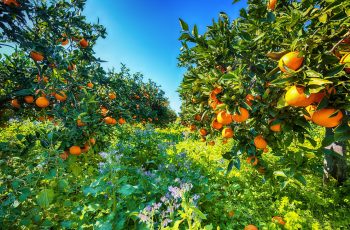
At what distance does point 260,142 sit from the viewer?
1906 millimetres

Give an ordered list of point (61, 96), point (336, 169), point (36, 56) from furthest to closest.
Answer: point (336, 169), point (61, 96), point (36, 56)

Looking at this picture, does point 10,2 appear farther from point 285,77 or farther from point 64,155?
point 285,77

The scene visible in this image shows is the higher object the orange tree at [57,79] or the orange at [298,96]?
the orange tree at [57,79]

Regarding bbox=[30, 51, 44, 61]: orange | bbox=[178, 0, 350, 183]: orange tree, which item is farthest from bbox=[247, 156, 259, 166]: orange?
bbox=[30, 51, 44, 61]: orange

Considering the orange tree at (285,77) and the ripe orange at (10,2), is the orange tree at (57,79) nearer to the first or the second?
→ the ripe orange at (10,2)

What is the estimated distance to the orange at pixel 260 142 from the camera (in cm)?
189

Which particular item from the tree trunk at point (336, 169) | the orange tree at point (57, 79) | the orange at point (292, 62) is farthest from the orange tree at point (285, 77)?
the tree trunk at point (336, 169)

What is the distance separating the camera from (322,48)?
3.94 feet

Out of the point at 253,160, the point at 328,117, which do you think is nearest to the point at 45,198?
the point at 253,160

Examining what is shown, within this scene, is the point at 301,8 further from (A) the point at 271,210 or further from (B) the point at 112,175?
(A) the point at 271,210

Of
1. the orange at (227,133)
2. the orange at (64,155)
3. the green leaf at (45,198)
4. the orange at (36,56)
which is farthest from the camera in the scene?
the orange at (64,155)

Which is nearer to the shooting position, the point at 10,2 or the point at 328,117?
the point at 328,117

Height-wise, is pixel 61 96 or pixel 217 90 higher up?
pixel 61 96

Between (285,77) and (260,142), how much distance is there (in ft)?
2.89
